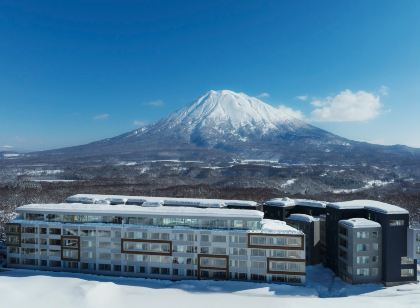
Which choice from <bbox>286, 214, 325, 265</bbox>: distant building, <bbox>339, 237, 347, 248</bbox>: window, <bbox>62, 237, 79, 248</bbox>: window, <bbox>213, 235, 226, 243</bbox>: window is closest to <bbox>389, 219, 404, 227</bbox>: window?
<bbox>339, 237, 347, 248</bbox>: window

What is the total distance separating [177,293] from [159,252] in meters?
6.00

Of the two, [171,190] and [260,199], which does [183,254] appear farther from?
[171,190]

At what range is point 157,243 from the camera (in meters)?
39.7

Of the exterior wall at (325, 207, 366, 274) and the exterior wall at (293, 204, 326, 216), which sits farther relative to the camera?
the exterior wall at (293, 204, 326, 216)

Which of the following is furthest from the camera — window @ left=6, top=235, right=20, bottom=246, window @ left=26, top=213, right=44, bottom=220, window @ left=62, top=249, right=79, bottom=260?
window @ left=26, top=213, right=44, bottom=220

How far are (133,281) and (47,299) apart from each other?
8.71m

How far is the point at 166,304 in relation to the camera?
104ft

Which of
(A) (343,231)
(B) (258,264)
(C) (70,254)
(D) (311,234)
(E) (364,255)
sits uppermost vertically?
(A) (343,231)

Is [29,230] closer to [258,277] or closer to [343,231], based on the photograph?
[258,277]

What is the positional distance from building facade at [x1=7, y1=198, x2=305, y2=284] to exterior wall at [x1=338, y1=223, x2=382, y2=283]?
5.15m

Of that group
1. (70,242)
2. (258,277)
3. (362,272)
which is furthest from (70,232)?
(362,272)

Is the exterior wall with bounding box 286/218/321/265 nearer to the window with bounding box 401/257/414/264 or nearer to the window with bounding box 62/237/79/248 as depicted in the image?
the window with bounding box 401/257/414/264

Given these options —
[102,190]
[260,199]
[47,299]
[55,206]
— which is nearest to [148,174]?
[102,190]

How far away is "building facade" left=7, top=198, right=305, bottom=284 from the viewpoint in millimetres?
38062
